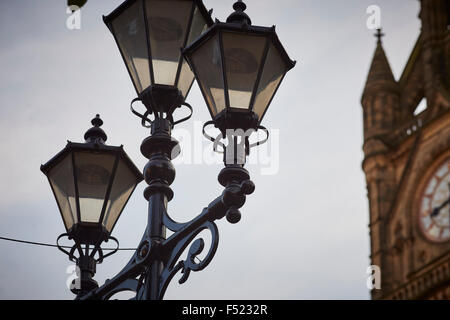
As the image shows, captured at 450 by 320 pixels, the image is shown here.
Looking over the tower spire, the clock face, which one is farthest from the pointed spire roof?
the clock face

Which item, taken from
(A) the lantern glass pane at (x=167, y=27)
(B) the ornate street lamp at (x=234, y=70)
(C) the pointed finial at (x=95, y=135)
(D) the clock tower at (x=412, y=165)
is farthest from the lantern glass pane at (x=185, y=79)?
(D) the clock tower at (x=412, y=165)

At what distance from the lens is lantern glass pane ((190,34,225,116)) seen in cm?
940

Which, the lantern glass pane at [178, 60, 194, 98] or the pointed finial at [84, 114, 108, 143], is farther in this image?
the pointed finial at [84, 114, 108, 143]

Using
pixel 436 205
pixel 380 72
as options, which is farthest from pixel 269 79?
pixel 380 72

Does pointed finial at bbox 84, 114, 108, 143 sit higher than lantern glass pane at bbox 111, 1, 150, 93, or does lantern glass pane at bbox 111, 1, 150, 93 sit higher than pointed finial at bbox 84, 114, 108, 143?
lantern glass pane at bbox 111, 1, 150, 93

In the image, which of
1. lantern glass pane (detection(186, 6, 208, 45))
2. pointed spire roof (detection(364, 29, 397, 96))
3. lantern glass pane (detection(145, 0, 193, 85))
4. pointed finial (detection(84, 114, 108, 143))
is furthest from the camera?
pointed spire roof (detection(364, 29, 397, 96))

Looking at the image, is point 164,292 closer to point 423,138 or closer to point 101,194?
point 101,194

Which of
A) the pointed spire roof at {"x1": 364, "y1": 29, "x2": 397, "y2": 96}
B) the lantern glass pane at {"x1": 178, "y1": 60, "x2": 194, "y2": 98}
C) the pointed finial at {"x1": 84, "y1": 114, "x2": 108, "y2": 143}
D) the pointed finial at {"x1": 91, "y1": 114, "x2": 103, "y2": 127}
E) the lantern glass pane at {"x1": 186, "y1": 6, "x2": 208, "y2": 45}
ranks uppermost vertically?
the pointed spire roof at {"x1": 364, "y1": 29, "x2": 397, "y2": 96}

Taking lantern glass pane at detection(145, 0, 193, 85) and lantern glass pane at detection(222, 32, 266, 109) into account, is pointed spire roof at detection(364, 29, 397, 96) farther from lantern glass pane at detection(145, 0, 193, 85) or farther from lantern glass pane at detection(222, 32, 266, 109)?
lantern glass pane at detection(222, 32, 266, 109)

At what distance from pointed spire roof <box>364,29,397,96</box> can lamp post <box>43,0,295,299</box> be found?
134ft

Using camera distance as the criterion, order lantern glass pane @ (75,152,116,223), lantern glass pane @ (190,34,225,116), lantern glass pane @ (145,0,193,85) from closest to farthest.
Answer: lantern glass pane @ (190,34,225,116) → lantern glass pane @ (145,0,193,85) → lantern glass pane @ (75,152,116,223)

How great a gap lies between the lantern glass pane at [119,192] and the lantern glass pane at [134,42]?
825 mm
